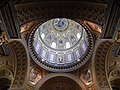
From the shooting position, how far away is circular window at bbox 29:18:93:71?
77.8 feet

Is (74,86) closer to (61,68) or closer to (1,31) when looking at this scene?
(61,68)

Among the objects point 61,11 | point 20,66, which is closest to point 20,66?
point 20,66

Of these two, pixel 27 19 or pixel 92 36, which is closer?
pixel 27 19

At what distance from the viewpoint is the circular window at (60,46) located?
23703mm

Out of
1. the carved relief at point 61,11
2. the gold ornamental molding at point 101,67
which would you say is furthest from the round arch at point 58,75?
the carved relief at point 61,11


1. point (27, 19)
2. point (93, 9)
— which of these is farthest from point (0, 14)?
point (93, 9)

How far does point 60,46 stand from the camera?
2803cm

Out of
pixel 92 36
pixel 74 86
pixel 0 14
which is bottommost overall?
pixel 74 86

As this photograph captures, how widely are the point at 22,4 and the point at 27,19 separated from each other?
5.05 feet

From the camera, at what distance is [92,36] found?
20.5 meters

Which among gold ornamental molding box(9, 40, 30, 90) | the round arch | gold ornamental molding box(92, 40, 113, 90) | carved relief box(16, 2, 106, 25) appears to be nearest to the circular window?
the round arch

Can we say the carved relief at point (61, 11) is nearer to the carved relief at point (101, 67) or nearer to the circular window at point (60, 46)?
the carved relief at point (101, 67)

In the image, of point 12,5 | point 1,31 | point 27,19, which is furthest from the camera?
point 27,19

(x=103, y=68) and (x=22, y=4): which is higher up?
(x=22, y=4)
